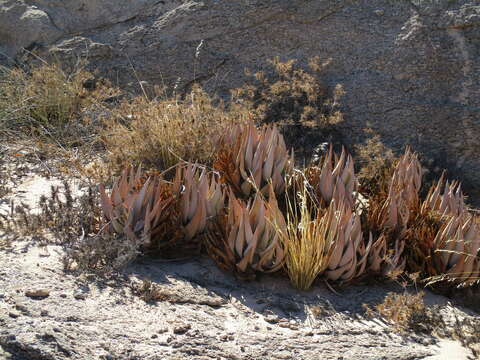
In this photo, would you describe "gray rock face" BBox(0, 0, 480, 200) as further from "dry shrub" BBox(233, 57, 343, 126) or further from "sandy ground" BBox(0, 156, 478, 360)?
"sandy ground" BBox(0, 156, 478, 360)

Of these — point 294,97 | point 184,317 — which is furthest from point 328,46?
point 184,317

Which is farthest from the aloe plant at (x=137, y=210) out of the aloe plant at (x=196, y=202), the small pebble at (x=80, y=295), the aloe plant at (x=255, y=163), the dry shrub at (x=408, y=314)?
the dry shrub at (x=408, y=314)

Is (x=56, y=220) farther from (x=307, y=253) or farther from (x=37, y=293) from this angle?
(x=307, y=253)

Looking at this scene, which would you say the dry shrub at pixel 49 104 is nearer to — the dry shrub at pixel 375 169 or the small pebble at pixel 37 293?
the dry shrub at pixel 375 169

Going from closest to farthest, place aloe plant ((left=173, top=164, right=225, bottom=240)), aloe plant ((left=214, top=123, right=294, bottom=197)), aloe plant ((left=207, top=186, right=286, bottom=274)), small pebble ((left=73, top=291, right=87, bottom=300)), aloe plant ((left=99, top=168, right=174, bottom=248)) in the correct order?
small pebble ((left=73, top=291, right=87, bottom=300)), aloe plant ((left=207, top=186, right=286, bottom=274)), aloe plant ((left=99, top=168, right=174, bottom=248)), aloe plant ((left=173, top=164, right=225, bottom=240)), aloe plant ((left=214, top=123, right=294, bottom=197))

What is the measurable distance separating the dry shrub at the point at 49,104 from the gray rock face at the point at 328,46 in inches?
24.1

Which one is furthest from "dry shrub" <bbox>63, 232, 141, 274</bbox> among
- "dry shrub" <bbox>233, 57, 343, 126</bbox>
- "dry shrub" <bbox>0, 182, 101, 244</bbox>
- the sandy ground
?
"dry shrub" <bbox>233, 57, 343, 126</bbox>

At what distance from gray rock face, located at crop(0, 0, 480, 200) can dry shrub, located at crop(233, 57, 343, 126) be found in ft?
0.65

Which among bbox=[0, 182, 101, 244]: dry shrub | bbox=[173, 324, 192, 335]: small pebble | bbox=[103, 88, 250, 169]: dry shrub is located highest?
bbox=[103, 88, 250, 169]: dry shrub

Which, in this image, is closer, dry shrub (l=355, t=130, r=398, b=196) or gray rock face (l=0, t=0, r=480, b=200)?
dry shrub (l=355, t=130, r=398, b=196)

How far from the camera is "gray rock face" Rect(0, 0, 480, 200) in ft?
18.1

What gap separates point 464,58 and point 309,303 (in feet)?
10.6

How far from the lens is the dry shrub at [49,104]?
5.61 meters

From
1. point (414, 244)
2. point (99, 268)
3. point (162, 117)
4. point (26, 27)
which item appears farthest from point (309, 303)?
point (26, 27)
